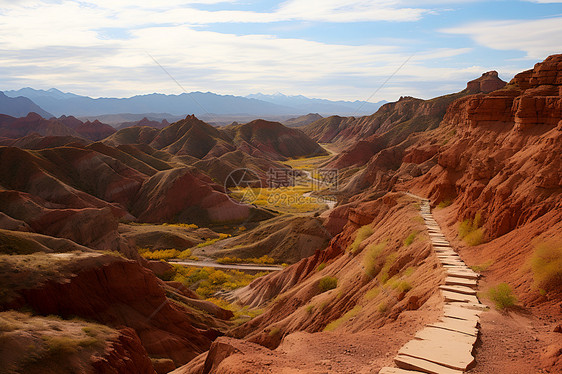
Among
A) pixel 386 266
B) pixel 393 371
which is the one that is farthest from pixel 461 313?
pixel 386 266

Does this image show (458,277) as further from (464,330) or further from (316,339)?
(316,339)

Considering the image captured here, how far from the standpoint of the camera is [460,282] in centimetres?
1122

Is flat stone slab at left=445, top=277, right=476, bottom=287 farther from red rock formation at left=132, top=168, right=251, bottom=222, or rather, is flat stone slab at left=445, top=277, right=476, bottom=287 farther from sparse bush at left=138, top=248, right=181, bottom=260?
red rock formation at left=132, top=168, right=251, bottom=222

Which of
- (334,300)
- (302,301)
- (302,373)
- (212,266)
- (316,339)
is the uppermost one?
(302,373)

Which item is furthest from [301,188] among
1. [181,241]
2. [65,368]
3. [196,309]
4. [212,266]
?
[65,368]

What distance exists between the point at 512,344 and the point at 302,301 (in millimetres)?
14348

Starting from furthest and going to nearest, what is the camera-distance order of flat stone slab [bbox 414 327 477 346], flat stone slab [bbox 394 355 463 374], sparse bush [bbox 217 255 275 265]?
sparse bush [bbox 217 255 275 265] < flat stone slab [bbox 414 327 477 346] < flat stone slab [bbox 394 355 463 374]

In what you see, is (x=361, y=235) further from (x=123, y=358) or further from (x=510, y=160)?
(x=123, y=358)

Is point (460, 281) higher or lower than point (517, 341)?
higher

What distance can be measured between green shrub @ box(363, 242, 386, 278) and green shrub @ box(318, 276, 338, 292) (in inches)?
129

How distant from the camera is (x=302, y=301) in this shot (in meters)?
21.8

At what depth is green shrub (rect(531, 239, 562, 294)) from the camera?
9695mm

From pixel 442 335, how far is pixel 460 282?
3.10m

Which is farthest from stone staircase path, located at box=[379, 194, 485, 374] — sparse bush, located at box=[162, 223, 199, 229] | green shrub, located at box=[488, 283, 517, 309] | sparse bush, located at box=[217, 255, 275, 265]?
sparse bush, located at box=[162, 223, 199, 229]
